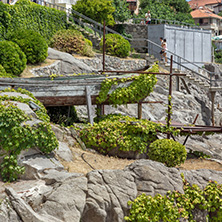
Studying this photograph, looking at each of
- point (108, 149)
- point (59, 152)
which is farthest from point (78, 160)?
point (108, 149)

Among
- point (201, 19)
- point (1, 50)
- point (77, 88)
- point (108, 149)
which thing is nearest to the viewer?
point (108, 149)

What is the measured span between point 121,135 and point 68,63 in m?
9.88

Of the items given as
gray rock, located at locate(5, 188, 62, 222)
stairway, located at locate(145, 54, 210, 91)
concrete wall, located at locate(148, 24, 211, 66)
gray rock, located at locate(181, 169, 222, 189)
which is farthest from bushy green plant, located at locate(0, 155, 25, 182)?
concrete wall, located at locate(148, 24, 211, 66)

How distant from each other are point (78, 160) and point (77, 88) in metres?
4.22

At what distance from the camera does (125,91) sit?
17031 mm

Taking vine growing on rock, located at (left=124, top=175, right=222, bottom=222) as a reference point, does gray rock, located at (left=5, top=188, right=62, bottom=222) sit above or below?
above

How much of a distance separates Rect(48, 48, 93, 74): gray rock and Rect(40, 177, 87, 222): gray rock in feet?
46.9

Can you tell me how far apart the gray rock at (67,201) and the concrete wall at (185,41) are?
23.6m

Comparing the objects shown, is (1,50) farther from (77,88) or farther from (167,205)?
(167,205)

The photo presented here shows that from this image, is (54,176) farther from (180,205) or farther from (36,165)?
(180,205)

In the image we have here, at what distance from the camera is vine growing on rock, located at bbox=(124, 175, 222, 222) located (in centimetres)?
1020

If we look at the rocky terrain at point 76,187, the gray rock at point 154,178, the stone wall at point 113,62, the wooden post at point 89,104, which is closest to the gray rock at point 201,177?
the rocky terrain at point 76,187

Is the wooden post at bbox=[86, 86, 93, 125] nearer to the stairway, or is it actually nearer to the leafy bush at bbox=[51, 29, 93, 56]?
the leafy bush at bbox=[51, 29, 93, 56]

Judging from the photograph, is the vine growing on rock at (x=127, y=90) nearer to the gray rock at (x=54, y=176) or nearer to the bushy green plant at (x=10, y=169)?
the gray rock at (x=54, y=176)
